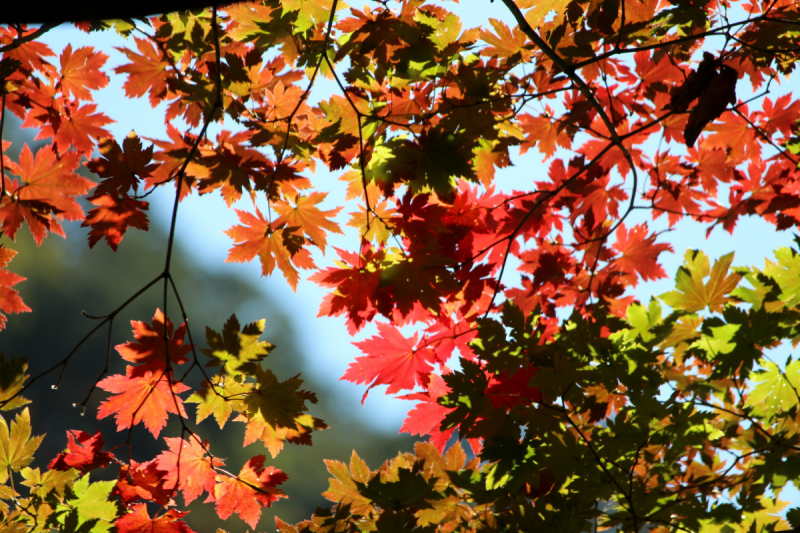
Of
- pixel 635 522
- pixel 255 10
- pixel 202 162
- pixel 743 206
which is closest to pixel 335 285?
pixel 202 162

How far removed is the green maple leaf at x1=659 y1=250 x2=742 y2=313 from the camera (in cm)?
156

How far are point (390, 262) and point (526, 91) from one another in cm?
94

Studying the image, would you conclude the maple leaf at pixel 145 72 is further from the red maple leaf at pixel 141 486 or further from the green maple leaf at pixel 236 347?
the red maple leaf at pixel 141 486

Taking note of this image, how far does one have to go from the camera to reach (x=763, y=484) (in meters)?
1.31

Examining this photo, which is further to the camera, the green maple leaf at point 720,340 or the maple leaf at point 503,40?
the maple leaf at point 503,40

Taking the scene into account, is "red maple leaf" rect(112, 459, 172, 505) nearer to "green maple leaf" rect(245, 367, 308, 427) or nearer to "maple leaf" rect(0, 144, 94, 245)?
"green maple leaf" rect(245, 367, 308, 427)

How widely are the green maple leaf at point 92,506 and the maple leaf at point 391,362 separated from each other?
0.86 meters

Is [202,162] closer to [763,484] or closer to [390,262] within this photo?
[390,262]

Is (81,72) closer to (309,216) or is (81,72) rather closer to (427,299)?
(309,216)

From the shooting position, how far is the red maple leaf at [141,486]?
5.20 feet

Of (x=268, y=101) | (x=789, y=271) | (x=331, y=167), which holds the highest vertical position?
(x=268, y=101)

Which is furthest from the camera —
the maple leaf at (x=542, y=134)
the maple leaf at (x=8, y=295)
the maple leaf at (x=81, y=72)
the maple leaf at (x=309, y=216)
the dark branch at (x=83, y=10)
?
the maple leaf at (x=81, y=72)

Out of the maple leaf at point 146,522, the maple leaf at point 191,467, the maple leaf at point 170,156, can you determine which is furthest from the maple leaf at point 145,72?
the maple leaf at point 146,522

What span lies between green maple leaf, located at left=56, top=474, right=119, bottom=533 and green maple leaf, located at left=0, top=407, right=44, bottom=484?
0.26 meters
